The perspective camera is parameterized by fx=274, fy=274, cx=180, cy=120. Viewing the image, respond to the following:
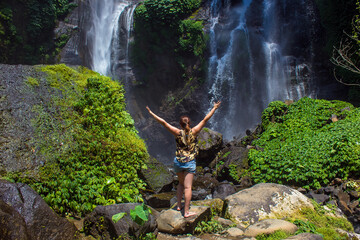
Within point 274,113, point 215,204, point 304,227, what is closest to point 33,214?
point 215,204

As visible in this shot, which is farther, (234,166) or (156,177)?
(234,166)

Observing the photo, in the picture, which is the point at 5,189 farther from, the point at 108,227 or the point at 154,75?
the point at 154,75

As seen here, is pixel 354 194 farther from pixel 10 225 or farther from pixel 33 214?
pixel 10 225

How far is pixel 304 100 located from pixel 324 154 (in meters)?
4.48

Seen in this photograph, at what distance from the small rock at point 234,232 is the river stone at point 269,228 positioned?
9cm

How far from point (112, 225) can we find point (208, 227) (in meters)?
1.71

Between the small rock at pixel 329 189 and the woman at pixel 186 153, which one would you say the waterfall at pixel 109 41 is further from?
the woman at pixel 186 153

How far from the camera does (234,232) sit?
14.2ft

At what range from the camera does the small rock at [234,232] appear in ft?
14.0

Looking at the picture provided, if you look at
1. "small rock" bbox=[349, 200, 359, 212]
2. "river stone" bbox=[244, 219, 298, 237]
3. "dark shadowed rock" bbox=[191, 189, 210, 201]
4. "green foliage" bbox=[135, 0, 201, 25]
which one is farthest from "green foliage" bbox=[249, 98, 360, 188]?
"green foliage" bbox=[135, 0, 201, 25]

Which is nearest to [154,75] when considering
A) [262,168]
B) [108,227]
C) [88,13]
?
[88,13]

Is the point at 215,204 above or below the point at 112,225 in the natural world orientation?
below

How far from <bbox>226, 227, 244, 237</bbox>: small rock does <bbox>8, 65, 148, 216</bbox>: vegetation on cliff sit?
5.13ft

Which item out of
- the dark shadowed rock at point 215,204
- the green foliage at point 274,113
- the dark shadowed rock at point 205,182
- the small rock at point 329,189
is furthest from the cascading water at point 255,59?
the dark shadowed rock at point 215,204
